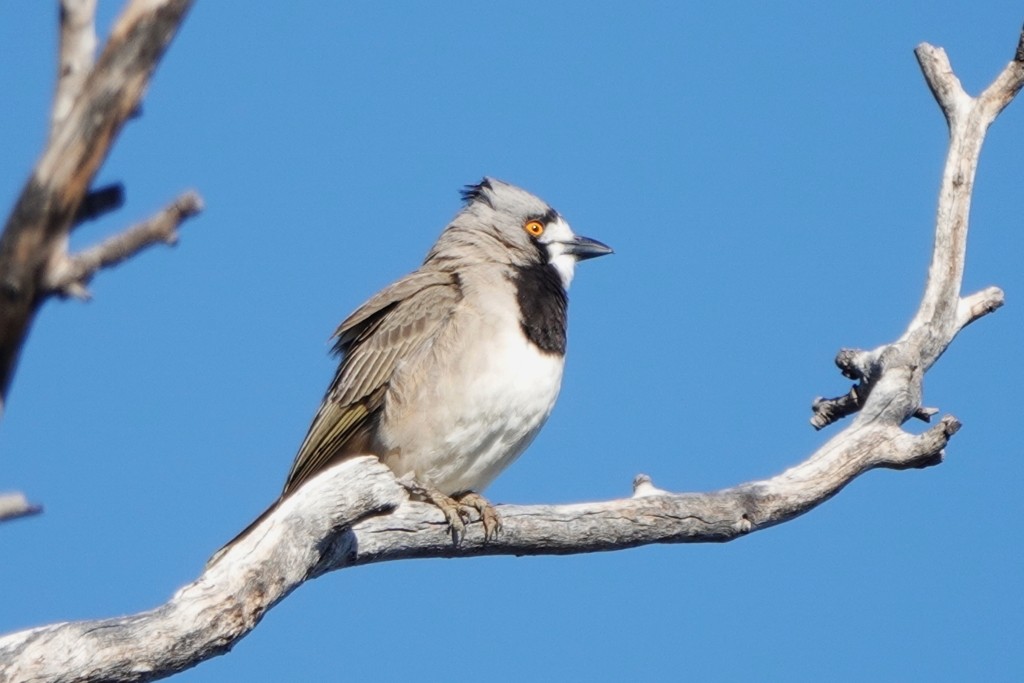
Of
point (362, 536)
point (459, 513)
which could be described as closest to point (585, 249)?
point (459, 513)

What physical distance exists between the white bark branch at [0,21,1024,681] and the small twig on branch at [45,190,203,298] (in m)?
2.43

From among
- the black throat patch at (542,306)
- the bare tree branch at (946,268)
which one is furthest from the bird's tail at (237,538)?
the bare tree branch at (946,268)

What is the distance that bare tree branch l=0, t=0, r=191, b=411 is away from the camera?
3.05m

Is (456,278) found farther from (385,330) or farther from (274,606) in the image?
(274,606)

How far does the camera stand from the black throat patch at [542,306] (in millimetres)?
8016

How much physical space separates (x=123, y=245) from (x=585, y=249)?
6302 millimetres

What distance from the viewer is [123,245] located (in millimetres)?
3047

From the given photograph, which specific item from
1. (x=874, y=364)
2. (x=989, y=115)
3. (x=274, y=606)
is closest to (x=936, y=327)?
(x=874, y=364)

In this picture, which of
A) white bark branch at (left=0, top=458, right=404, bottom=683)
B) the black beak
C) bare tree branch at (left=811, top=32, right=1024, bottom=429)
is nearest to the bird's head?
the black beak

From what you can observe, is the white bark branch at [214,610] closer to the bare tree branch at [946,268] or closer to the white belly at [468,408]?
the white belly at [468,408]

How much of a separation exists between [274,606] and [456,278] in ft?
10.2

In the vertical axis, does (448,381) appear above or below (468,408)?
above

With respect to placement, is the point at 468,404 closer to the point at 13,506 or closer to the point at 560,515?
the point at 560,515

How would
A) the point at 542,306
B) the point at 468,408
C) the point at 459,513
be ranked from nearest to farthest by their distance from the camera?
the point at 459,513 → the point at 468,408 → the point at 542,306
